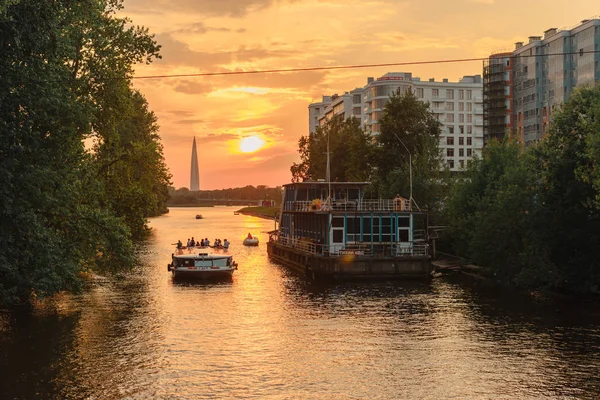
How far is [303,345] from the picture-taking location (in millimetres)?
38688

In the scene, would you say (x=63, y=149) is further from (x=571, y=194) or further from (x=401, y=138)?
(x=401, y=138)

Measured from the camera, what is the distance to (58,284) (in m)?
36.4

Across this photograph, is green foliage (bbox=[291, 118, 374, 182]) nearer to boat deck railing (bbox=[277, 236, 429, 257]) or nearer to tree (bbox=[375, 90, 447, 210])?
tree (bbox=[375, 90, 447, 210])

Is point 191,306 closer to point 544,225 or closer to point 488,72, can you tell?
point 544,225

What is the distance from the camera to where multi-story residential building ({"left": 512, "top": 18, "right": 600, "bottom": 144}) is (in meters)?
148

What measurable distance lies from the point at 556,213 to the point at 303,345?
23.7 m

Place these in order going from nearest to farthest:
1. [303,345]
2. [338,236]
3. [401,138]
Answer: [303,345]
[338,236]
[401,138]

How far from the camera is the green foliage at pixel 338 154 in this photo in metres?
118

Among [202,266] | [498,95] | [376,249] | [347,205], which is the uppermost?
[498,95]

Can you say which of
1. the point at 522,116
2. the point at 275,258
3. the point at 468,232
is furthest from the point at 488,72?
the point at 468,232

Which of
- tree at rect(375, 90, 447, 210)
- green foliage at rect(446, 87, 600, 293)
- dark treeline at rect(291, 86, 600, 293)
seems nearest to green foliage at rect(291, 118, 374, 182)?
Result: tree at rect(375, 90, 447, 210)

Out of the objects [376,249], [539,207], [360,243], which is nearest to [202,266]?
[360,243]

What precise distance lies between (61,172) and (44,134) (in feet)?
7.99

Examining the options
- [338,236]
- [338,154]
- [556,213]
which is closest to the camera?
[556,213]
